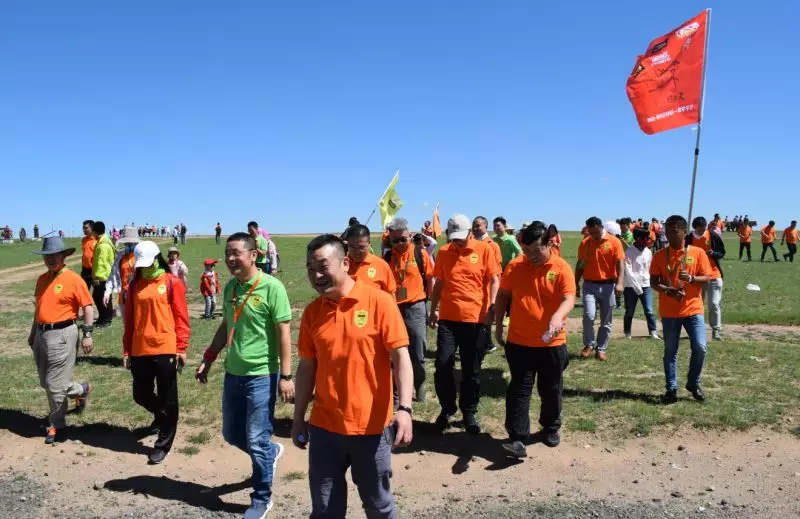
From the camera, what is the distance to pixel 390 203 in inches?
408

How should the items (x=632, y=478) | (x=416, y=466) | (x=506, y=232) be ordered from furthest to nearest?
1. (x=506, y=232)
2. (x=416, y=466)
3. (x=632, y=478)

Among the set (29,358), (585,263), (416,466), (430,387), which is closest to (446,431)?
(416,466)

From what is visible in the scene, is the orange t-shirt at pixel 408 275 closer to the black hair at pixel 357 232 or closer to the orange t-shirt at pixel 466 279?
the orange t-shirt at pixel 466 279

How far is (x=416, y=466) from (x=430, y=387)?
242 centimetres

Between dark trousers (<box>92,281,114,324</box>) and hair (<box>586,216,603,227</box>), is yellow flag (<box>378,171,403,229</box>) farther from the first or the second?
dark trousers (<box>92,281,114,324</box>)

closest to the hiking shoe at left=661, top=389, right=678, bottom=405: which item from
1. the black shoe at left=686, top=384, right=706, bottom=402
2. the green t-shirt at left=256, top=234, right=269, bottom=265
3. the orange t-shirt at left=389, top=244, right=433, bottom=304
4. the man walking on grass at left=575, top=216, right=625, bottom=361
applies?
the black shoe at left=686, top=384, right=706, bottom=402

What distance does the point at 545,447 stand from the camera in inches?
237

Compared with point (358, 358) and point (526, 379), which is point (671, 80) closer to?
point (526, 379)

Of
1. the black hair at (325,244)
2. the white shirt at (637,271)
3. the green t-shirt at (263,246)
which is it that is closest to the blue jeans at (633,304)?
the white shirt at (637,271)

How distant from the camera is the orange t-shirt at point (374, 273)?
20.6 feet

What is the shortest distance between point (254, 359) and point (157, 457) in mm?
2122

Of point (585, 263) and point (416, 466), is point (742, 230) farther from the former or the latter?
point (416, 466)

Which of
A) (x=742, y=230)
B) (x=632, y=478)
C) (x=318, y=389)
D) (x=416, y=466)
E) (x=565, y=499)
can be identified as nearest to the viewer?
(x=318, y=389)

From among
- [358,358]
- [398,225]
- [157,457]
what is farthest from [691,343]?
[157,457]
